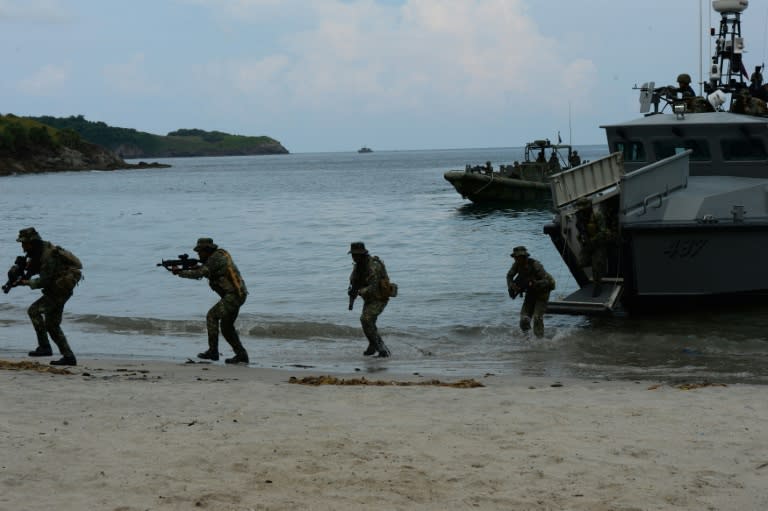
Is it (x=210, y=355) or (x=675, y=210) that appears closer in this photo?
(x=210, y=355)

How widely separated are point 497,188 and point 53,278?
3383cm

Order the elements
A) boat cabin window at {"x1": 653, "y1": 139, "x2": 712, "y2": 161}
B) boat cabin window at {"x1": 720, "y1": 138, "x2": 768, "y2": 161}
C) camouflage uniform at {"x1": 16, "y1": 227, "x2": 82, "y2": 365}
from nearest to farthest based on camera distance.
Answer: camouflage uniform at {"x1": 16, "y1": 227, "x2": 82, "y2": 365}, boat cabin window at {"x1": 720, "y1": 138, "x2": 768, "y2": 161}, boat cabin window at {"x1": 653, "y1": 139, "x2": 712, "y2": 161}

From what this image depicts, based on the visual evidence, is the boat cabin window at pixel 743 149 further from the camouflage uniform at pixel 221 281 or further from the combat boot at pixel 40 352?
the combat boot at pixel 40 352

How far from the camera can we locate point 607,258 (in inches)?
615

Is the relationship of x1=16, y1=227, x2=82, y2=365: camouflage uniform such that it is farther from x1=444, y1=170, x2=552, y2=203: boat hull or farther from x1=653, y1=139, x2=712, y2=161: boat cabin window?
x1=444, y1=170, x2=552, y2=203: boat hull

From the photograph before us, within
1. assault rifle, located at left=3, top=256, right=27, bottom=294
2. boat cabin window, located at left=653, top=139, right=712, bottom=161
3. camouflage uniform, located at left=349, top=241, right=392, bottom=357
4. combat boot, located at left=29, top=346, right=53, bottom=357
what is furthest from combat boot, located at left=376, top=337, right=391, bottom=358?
boat cabin window, located at left=653, top=139, right=712, bottom=161

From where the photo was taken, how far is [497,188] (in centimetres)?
4384

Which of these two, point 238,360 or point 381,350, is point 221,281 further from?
point 381,350

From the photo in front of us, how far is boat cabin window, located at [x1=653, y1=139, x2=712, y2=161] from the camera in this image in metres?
16.5

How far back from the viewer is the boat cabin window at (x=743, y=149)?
1608 cm

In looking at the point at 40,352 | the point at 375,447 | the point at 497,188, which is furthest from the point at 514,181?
the point at 375,447

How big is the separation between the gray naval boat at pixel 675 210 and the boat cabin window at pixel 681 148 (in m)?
0.02

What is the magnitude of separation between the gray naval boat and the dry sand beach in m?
5.19

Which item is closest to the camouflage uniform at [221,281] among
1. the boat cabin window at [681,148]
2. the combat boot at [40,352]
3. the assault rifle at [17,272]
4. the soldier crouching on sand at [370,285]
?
the soldier crouching on sand at [370,285]
